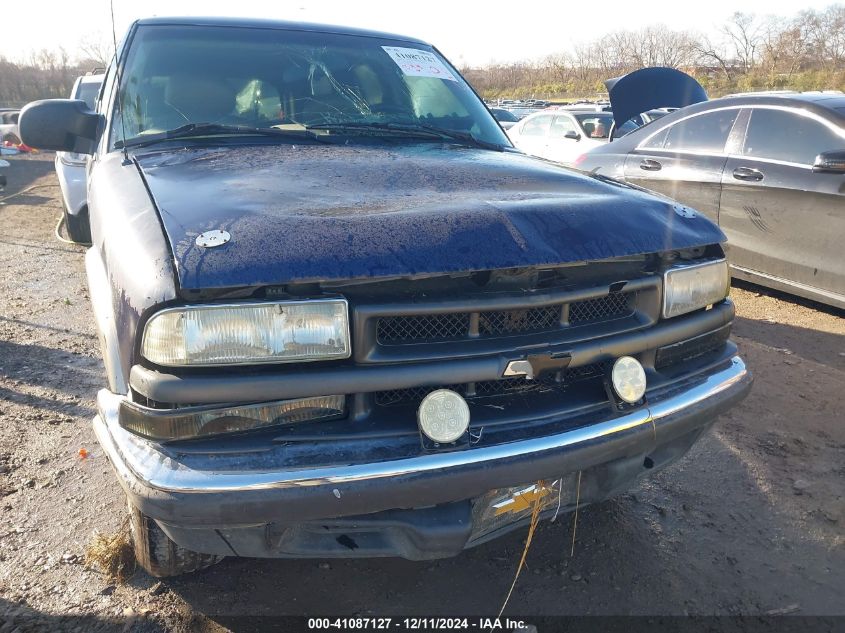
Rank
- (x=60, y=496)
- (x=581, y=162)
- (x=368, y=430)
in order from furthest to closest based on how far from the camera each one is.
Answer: (x=581, y=162)
(x=60, y=496)
(x=368, y=430)

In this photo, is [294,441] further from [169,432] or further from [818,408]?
[818,408]

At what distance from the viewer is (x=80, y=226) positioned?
5.44 meters

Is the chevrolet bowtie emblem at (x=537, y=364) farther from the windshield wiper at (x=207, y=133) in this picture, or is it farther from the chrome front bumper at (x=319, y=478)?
the windshield wiper at (x=207, y=133)

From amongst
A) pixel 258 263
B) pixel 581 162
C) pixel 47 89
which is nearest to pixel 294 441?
pixel 258 263

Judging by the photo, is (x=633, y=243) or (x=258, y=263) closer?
(x=258, y=263)

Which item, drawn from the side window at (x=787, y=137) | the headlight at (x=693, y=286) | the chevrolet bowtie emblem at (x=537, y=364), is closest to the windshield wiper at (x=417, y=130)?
the headlight at (x=693, y=286)

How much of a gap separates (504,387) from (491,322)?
0.20 metres

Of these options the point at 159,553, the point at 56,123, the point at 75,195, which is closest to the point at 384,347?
the point at 159,553

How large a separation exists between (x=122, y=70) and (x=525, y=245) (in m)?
2.03

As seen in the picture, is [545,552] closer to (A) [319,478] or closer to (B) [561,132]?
(A) [319,478]

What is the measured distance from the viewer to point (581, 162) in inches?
254

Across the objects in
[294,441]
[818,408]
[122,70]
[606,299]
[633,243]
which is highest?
[122,70]

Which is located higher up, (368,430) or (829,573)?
(368,430)

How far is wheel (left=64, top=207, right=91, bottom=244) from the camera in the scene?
5.35 m
